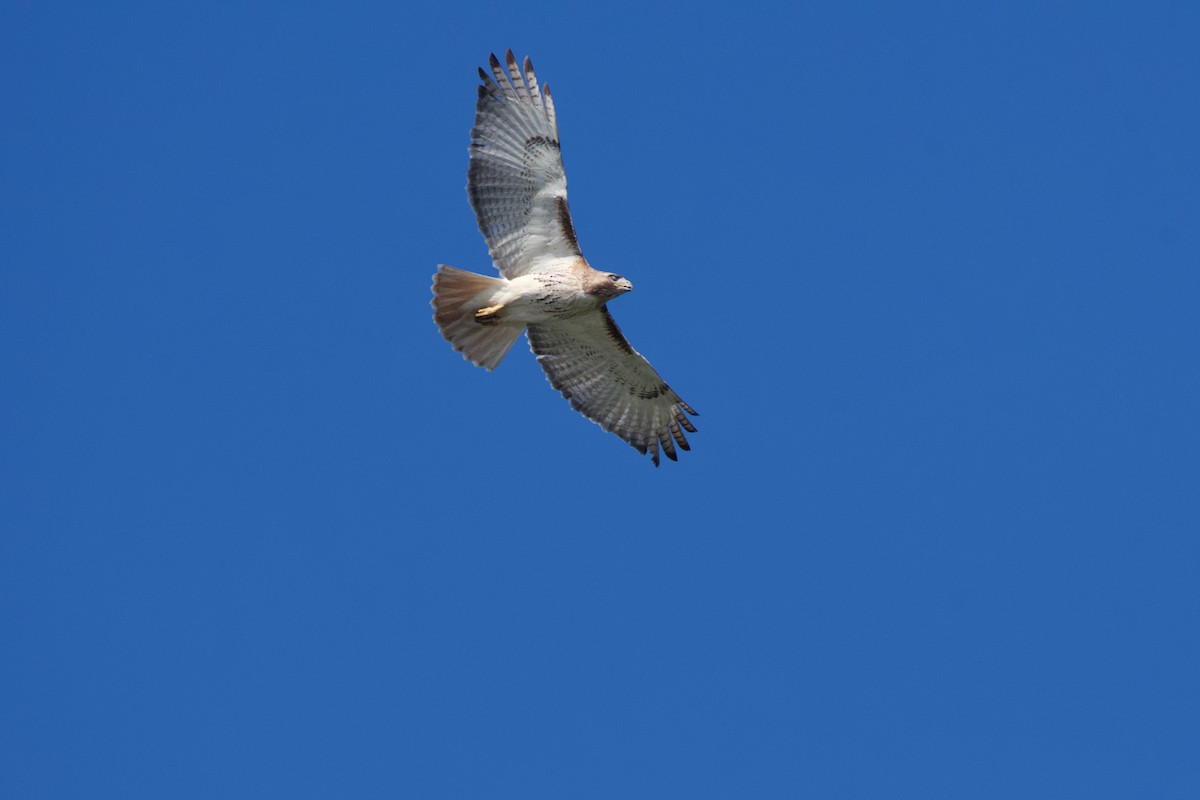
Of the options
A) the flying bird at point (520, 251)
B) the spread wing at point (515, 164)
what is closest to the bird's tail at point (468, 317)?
the flying bird at point (520, 251)

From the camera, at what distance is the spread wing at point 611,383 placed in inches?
587

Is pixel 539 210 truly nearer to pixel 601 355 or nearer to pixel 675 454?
pixel 601 355

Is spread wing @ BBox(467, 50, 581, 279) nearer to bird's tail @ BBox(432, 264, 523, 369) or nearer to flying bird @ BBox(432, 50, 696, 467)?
flying bird @ BBox(432, 50, 696, 467)

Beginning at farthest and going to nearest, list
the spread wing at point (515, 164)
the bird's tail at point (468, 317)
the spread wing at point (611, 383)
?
the spread wing at point (611, 383) < the bird's tail at point (468, 317) < the spread wing at point (515, 164)

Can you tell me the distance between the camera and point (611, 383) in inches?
607

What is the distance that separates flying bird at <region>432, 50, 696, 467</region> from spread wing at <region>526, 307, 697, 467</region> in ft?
0.09

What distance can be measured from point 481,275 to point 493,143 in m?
1.11

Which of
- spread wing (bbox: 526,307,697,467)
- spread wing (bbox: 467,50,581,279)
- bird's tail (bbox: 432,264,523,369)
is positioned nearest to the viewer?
spread wing (bbox: 467,50,581,279)

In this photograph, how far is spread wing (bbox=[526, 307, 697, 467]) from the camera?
14.9m

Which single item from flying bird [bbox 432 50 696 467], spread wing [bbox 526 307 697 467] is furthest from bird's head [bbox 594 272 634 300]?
spread wing [bbox 526 307 697 467]

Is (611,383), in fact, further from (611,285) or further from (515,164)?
(515,164)

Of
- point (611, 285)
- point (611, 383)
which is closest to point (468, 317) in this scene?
point (611, 285)

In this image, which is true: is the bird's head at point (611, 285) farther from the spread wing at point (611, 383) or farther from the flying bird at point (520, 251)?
the spread wing at point (611, 383)

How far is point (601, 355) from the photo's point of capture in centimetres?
1515
